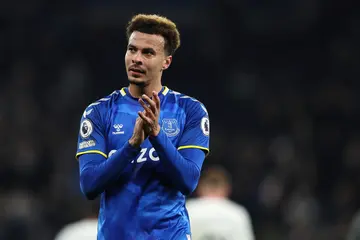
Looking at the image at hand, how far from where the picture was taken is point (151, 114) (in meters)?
4.11

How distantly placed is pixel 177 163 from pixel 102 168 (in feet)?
1.17

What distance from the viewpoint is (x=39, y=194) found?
13.3 m

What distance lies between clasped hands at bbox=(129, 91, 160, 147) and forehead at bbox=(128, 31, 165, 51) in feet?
1.16

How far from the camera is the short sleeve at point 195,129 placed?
4508 mm

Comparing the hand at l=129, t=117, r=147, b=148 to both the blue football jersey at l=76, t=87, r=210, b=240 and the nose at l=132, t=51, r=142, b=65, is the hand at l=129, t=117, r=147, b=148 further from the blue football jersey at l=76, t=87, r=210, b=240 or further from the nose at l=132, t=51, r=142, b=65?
the nose at l=132, t=51, r=142, b=65

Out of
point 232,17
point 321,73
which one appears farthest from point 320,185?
point 232,17

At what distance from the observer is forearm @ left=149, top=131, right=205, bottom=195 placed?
419 centimetres

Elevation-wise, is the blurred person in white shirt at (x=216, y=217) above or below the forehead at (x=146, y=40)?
below

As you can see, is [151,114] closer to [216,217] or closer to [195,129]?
[195,129]

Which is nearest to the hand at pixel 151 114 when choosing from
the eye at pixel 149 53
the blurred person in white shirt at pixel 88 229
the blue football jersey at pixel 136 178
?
the blue football jersey at pixel 136 178

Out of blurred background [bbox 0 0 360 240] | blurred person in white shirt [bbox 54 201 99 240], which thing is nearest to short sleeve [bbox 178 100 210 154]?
blurred person in white shirt [bbox 54 201 99 240]

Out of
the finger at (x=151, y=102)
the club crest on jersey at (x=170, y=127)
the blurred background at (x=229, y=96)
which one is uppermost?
the finger at (x=151, y=102)

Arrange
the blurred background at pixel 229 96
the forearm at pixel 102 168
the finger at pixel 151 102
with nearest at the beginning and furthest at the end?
the finger at pixel 151 102 → the forearm at pixel 102 168 → the blurred background at pixel 229 96

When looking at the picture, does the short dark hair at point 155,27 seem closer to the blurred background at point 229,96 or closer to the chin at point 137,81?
the chin at point 137,81
